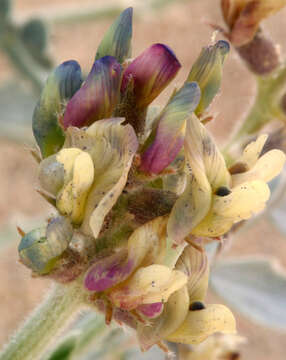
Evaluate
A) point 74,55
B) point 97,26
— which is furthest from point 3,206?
point 97,26

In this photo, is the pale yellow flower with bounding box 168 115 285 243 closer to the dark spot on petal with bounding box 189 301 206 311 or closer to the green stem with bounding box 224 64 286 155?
the dark spot on petal with bounding box 189 301 206 311

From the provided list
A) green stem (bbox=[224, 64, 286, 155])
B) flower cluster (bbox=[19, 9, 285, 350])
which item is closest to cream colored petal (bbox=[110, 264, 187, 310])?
flower cluster (bbox=[19, 9, 285, 350])

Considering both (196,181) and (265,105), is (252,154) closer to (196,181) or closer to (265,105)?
(196,181)

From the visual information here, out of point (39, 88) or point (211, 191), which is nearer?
point (211, 191)

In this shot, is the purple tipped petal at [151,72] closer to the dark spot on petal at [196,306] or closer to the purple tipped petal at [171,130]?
the purple tipped petal at [171,130]

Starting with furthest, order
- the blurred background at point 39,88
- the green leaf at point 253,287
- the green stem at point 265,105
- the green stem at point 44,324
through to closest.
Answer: the blurred background at point 39,88 < the green leaf at point 253,287 < the green stem at point 265,105 < the green stem at point 44,324

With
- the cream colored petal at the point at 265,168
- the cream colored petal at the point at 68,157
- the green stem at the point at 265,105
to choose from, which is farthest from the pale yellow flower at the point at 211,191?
the green stem at the point at 265,105

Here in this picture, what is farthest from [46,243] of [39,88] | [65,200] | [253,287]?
[39,88]

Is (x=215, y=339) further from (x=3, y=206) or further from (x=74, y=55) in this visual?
(x=74, y=55)
